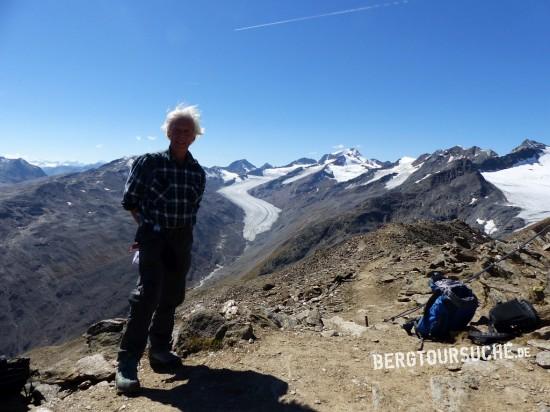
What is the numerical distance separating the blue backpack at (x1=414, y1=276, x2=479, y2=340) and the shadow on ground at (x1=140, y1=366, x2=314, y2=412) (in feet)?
12.9

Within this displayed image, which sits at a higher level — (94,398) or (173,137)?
(173,137)

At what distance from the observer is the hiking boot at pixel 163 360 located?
7.16 meters

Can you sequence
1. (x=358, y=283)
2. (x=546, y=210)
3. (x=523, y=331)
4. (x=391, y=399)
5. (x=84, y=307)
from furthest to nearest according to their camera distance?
(x=546, y=210) → (x=84, y=307) → (x=358, y=283) → (x=523, y=331) → (x=391, y=399)

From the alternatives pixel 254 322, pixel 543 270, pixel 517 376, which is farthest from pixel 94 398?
pixel 543 270

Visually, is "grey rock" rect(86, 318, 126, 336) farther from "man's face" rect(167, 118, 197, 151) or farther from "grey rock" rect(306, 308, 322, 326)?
"man's face" rect(167, 118, 197, 151)

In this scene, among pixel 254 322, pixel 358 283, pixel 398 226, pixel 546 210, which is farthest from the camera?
pixel 546 210

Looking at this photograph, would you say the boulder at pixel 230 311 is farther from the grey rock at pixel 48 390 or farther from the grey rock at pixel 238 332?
the grey rock at pixel 48 390

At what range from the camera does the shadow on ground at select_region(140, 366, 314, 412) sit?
5938 millimetres

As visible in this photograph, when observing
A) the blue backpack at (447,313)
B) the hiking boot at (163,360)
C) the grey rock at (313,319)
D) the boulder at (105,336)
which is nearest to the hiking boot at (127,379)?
the hiking boot at (163,360)

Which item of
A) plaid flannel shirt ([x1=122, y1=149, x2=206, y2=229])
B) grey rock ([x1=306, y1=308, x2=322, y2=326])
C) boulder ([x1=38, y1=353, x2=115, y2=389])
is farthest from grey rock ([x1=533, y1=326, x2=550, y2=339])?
boulder ([x1=38, y1=353, x2=115, y2=389])

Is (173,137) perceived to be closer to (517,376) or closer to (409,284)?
(517,376)

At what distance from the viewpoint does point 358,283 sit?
53.6ft

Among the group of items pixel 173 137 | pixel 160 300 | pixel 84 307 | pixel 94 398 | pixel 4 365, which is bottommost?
pixel 84 307

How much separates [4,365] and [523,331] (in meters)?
8.83
